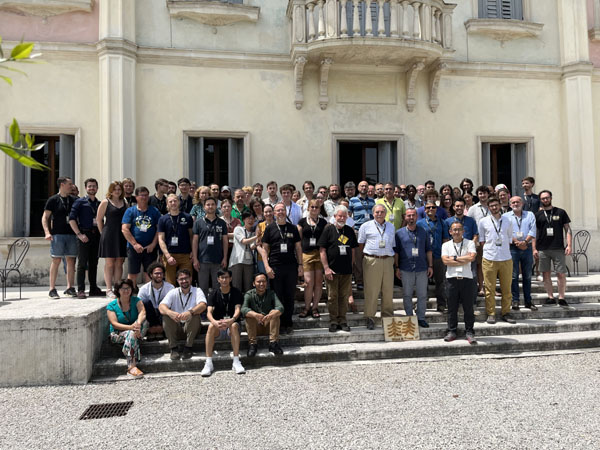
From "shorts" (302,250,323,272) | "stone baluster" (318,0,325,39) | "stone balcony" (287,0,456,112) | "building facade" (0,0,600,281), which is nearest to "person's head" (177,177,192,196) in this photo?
"shorts" (302,250,323,272)

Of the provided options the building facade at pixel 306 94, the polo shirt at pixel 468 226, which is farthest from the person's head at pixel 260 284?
the building facade at pixel 306 94

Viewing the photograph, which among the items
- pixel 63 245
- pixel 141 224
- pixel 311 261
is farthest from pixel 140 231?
pixel 311 261

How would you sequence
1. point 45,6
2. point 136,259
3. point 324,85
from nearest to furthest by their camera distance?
point 136,259 → point 45,6 → point 324,85

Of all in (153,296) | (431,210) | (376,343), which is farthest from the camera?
(431,210)

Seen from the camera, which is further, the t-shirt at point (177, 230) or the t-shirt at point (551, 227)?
the t-shirt at point (551, 227)

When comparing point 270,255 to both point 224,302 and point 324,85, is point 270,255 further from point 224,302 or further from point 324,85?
point 324,85

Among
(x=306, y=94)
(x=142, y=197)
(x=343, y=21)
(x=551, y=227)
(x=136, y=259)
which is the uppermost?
(x=343, y=21)

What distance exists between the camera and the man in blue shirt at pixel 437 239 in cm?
718

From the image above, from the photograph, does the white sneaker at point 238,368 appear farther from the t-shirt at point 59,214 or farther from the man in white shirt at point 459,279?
the t-shirt at point 59,214

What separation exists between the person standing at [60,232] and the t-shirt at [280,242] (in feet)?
10.7

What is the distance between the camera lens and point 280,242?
258 inches

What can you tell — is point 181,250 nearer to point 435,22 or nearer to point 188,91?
point 188,91

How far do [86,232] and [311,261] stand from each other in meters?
3.64

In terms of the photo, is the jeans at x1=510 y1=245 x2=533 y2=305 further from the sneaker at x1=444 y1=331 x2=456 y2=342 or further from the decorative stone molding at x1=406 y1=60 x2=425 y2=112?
the decorative stone molding at x1=406 y1=60 x2=425 y2=112
